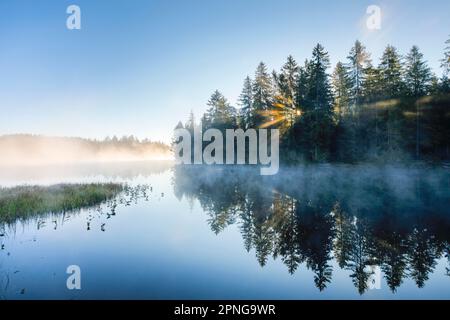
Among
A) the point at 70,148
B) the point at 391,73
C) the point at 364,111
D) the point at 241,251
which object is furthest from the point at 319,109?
the point at 70,148

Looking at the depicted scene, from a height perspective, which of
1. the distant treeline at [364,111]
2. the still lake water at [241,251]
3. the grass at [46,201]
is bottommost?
the still lake water at [241,251]

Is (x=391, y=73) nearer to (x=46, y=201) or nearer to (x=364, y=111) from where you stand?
(x=364, y=111)

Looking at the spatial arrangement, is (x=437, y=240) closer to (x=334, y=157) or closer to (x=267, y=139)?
(x=334, y=157)

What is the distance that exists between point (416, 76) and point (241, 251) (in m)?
41.0

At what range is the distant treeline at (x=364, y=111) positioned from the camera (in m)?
30.4

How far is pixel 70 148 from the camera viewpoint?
558ft

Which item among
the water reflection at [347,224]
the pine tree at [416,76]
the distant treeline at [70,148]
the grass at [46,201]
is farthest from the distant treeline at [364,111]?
the distant treeline at [70,148]

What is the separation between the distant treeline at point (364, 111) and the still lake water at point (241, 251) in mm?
17248

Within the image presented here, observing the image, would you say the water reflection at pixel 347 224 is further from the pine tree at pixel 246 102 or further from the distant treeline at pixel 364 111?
the pine tree at pixel 246 102

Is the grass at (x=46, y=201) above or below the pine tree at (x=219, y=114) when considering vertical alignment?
below

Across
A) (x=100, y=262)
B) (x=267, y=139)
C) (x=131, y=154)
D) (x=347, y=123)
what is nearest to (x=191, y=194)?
(x=100, y=262)

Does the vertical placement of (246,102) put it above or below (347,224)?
above

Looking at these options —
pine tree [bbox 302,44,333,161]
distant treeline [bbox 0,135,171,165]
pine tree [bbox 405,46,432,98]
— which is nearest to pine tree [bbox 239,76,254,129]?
pine tree [bbox 302,44,333,161]

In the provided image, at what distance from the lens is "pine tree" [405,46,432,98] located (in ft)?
108
